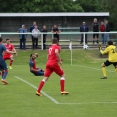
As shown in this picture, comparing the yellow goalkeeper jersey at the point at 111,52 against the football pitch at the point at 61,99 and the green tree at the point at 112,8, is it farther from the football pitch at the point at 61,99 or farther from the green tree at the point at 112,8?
the green tree at the point at 112,8

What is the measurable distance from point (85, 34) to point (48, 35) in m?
2.92

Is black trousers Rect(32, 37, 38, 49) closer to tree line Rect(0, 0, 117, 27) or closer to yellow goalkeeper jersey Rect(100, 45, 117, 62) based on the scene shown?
yellow goalkeeper jersey Rect(100, 45, 117, 62)

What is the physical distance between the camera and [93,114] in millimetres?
11719

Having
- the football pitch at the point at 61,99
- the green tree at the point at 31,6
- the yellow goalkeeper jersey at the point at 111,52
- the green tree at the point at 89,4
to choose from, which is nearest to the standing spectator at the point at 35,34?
the football pitch at the point at 61,99

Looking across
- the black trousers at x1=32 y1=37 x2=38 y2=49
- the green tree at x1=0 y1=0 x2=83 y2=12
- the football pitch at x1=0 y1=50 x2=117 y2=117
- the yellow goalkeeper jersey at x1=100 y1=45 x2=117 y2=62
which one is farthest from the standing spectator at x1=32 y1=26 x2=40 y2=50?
the green tree at x1=0 y1=0 x2=83 y2=12

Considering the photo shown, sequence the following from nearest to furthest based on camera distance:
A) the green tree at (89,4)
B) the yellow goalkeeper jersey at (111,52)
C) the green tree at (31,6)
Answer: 1. the yellow goalkeeper jersey at (111,52)
2. the green tree at (31,6)
3. the green tree at (89,4)

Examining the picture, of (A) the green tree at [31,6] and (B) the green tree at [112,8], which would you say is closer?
(A) the green tree at [31,6]

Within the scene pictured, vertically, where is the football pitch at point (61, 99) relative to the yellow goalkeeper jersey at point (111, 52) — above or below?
below

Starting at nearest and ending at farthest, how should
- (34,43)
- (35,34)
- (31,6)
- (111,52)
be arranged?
(111,52) < (35,34) < (34,43) < (31,6)

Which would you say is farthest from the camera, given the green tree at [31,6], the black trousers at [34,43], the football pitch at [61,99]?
the green tree at [31,6]

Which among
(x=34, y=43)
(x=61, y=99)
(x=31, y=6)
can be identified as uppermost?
(x=31, y=6)

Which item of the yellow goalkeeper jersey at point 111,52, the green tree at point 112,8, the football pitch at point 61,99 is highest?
the green tree at point 112,8

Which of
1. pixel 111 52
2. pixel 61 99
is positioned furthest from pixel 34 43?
pixel 61 99

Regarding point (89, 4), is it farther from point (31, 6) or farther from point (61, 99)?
point (61, 99)
